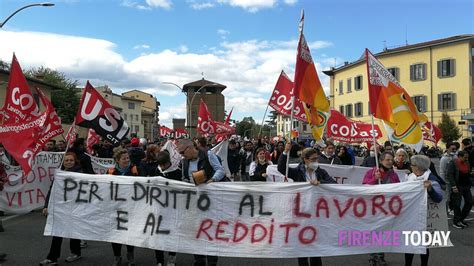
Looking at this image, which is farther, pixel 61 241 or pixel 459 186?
pixel 459 186

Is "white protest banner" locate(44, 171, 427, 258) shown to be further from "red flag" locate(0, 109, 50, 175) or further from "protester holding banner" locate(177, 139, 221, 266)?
"red flag" locate(0, 109, 50, 175)

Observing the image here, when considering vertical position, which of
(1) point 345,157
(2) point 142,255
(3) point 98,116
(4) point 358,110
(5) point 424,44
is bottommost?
(2) point 142,255

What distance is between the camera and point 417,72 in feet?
161

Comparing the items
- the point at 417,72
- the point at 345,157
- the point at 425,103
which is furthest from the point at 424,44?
the point at 345,157

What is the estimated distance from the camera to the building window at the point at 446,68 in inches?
1812

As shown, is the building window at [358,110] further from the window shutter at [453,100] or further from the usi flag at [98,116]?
the usi flag at [98,116]

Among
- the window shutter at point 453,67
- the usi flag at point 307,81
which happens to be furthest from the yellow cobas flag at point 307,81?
the window shutter at point 453,67

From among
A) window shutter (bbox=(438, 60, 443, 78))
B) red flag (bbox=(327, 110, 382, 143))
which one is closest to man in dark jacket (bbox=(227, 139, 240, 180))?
red flag (bbox=(327, 110, 382, 143))

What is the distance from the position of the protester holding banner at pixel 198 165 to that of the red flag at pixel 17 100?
279cm

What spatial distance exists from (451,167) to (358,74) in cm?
4773

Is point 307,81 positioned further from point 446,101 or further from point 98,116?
point 446,101

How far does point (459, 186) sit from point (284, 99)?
5111 mm

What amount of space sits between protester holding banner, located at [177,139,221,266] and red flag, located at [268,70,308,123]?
6.72 meters

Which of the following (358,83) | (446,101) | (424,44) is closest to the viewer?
(446,101)
